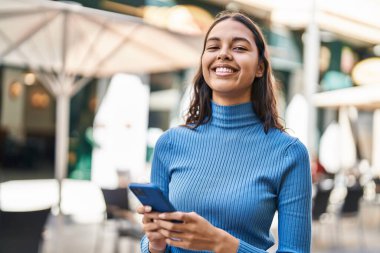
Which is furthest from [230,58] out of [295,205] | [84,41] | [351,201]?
[351,201]

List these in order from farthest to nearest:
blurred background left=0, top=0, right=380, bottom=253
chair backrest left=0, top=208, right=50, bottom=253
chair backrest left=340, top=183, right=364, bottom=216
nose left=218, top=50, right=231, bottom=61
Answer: chair backrest left=340, top=183, right=364, bottom=216 → blurred background left=0, top=0, right=380, bottom=253 → chair backrest left=0, top=208, right=50, bottom=253 → nose left=218, top=50, right=231, bottom=61

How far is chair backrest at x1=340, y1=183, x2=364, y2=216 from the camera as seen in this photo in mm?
6506

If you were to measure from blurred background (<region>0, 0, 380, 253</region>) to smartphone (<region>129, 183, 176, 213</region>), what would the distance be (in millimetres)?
2720

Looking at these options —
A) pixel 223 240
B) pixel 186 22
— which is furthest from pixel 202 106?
pixel 186 22

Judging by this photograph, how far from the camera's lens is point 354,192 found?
6.51 meters

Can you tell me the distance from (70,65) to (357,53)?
9.55 m

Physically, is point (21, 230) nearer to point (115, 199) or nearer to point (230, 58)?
point (115, 199)

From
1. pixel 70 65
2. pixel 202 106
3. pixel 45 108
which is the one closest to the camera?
pixel 202 106

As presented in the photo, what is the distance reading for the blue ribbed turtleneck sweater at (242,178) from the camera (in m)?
1.20

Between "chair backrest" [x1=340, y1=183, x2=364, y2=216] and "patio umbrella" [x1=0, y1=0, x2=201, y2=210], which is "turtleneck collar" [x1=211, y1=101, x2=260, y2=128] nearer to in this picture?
"patio umbrella" [x1=0, y1=0, x2=201, y2=210]

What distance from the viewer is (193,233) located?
3.36 ft

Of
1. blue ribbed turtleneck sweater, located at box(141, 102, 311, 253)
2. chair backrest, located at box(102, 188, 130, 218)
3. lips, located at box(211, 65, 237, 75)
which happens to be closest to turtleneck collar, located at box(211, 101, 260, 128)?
blue ribbed turtleneck sweater, located at box(141, 102, 311, 253)

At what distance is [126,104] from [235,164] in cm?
999

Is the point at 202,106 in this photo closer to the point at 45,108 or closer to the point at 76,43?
the point at 76,43
